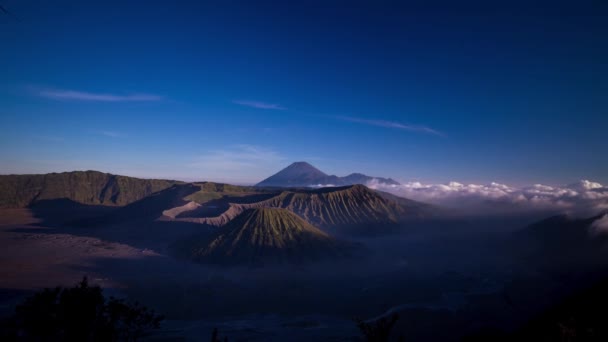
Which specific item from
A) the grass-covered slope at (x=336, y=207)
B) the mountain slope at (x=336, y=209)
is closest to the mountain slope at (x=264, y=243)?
the mountain slope at (x=336, y=209)

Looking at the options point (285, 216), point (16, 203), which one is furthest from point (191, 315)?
point (16, 203)

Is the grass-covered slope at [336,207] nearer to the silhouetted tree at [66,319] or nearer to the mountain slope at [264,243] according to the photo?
the mountain slope at [264,243]

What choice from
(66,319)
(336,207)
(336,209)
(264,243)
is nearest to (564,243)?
(336,209)

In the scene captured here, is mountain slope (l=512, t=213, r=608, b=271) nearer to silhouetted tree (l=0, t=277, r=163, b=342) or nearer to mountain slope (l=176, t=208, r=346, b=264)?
mountain slope (l=176, t=208, r=346, b=264)

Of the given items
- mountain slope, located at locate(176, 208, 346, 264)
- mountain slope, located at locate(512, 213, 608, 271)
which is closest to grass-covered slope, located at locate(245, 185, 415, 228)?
mountain slope, located at locate(176, 208, 346, 264)

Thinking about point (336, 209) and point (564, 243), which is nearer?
point (564, 243)

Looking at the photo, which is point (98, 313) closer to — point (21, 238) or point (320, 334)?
point (320, 334)

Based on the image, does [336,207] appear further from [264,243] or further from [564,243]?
[564,243]

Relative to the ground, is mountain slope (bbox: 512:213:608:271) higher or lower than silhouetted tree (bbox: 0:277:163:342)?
lower
